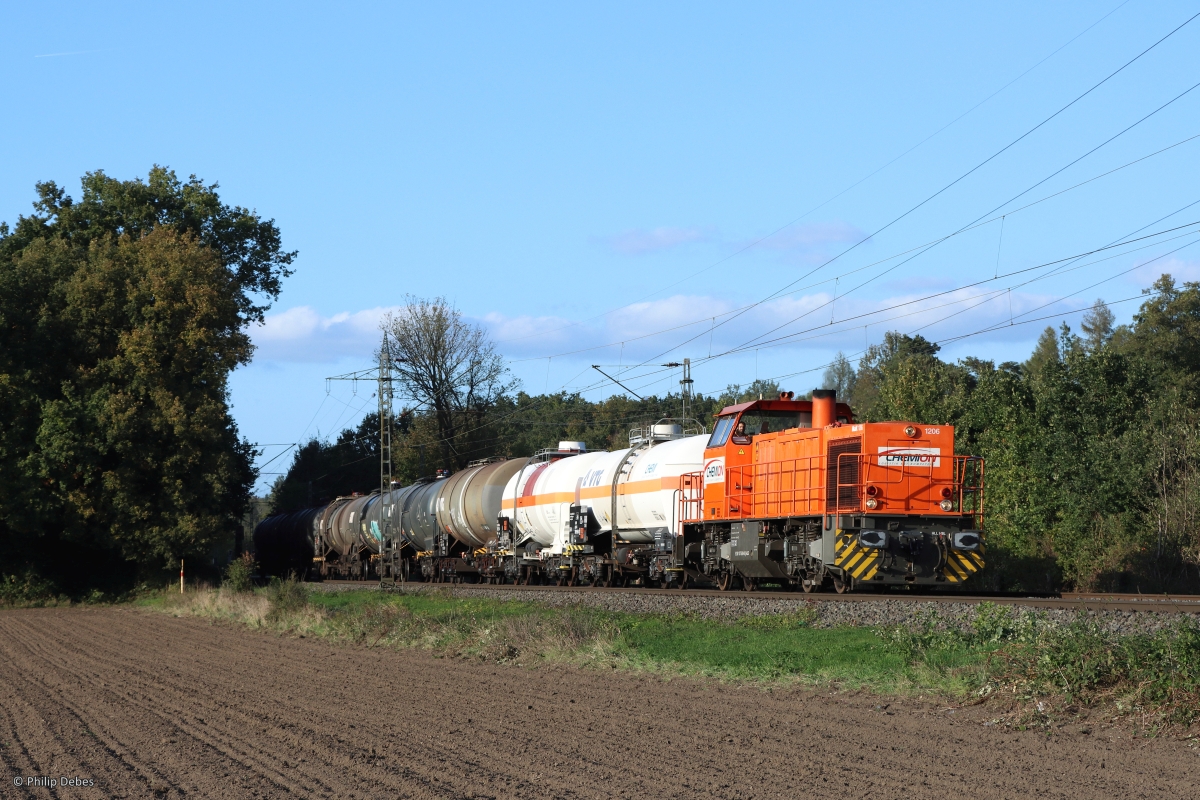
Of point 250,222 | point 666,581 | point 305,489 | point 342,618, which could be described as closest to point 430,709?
point 342,618

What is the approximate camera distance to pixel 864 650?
1352 cm

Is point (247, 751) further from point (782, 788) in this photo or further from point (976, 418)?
point (976, 418)

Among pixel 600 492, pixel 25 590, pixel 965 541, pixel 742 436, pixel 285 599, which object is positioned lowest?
pixel 25 590

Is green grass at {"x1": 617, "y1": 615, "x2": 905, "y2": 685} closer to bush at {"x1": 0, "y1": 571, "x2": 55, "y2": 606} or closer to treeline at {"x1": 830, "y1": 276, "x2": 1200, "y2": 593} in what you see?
treeline at {"x1": 830, "y1": 276, "x2": 1200, "y2": 593}

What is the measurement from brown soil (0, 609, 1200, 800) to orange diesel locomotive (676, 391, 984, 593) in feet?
19.8

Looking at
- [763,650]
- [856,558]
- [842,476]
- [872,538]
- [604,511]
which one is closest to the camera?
[763,650]

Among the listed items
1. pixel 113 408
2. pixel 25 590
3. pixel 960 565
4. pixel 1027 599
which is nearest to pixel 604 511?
pixel 960 565

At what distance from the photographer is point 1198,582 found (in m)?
25.1

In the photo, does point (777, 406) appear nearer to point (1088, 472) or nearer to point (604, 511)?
point (604, 511)

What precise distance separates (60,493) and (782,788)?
30120 mm

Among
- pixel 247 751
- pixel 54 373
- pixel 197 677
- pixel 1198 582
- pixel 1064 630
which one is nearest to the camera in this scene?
pixel 247 751

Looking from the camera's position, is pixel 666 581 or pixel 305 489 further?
pixel 305 489

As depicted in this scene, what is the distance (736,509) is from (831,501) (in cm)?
277

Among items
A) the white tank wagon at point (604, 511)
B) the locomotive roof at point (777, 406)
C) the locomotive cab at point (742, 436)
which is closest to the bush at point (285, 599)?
the white tank wagon at point (604, 511)
